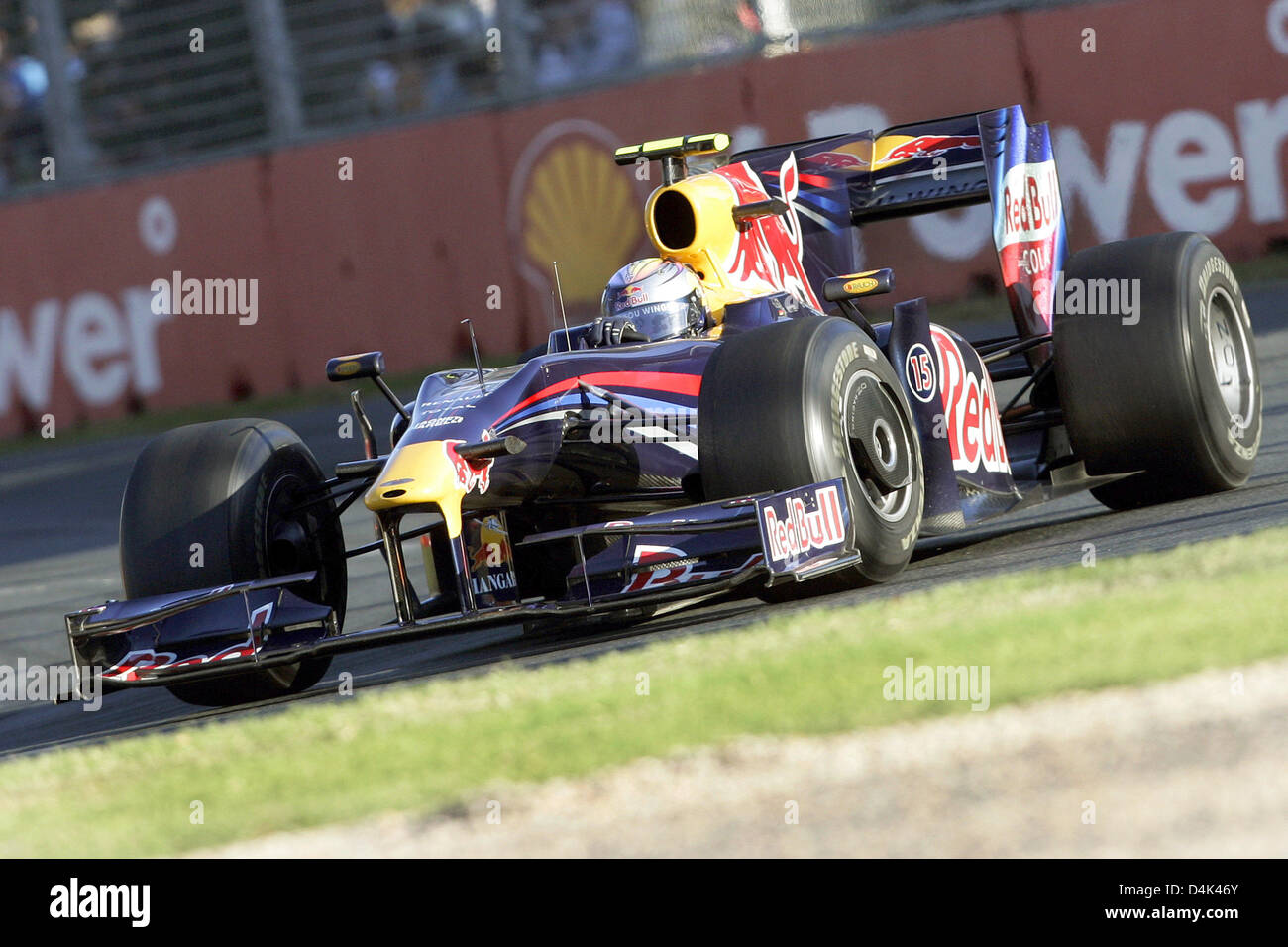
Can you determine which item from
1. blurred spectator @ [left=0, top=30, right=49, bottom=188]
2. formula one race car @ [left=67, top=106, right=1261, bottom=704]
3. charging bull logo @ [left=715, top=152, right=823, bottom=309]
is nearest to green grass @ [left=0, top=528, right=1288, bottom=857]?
formula one race car @ [left=67, top=106, right=1261, bottom=704]

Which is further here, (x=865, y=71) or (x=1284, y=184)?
(x=865, y=71)

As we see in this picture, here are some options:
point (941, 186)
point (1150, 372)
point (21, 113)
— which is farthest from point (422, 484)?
point (21, 113)

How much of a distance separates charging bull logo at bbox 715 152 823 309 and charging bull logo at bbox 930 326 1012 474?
75 cm

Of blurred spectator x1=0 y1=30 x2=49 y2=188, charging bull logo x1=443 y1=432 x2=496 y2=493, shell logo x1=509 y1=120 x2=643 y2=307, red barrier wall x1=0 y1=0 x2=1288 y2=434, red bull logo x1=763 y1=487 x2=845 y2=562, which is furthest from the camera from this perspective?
blurred spectator x1=0 y1=30 x2=49 y2=188

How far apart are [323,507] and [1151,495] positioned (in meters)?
3.24

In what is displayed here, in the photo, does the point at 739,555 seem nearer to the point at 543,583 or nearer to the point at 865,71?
the point at 543,583

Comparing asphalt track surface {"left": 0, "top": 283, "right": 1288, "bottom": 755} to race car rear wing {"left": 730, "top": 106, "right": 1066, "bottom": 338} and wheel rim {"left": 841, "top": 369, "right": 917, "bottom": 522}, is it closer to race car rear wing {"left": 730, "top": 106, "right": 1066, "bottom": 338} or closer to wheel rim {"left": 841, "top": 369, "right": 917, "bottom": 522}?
wheel rim {"left": 841, "top": 369, "right": 917, "bottom": 522}

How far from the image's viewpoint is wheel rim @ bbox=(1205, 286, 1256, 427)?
26.6ft

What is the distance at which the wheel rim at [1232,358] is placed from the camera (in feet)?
26.6

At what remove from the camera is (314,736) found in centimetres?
548

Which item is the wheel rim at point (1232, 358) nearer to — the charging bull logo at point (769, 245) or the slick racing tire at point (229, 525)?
the charging bull logo at point (769, 245)

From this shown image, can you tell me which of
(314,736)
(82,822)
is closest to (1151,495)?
(314,736)

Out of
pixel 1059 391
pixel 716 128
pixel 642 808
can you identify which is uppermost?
pixel 716 128

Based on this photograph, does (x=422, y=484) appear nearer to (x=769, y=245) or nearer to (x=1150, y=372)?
(x=769, y=245)
